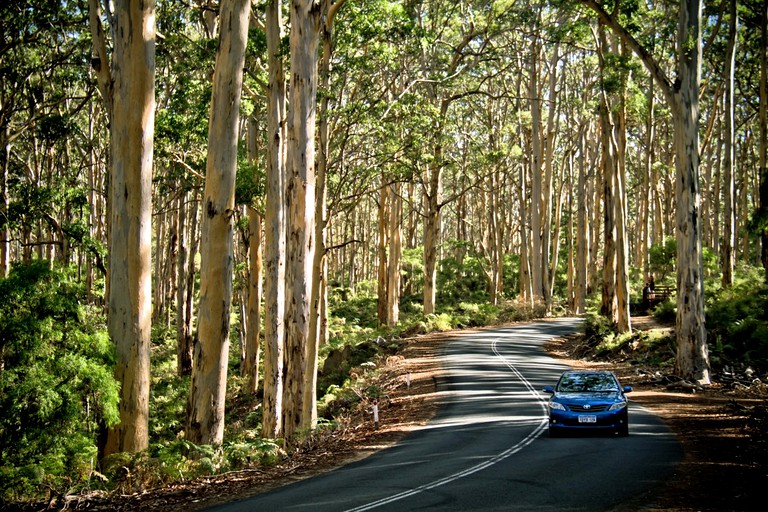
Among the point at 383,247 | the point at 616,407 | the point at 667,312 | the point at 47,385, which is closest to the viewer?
the point at 47,385

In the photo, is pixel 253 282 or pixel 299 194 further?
pixel 253 282

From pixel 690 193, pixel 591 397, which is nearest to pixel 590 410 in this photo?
pixel 591 397

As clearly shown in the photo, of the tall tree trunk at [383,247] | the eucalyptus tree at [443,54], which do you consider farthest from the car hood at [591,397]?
the tall tree trunk at [383,247]

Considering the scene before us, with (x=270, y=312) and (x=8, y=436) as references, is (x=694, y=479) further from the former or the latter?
(x=270, y=312)

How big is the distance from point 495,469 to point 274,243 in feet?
30.0

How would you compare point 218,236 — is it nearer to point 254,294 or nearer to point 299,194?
point 299,194

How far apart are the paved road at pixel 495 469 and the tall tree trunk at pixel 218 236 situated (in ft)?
9.38

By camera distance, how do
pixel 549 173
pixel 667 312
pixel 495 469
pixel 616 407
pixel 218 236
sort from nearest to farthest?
pixel 495 469, pixel 218 236, pixel 616 407, pixel 667 312, pixel 549 173

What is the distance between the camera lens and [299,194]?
15281 mm

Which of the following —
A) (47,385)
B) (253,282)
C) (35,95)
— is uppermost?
(35,95)

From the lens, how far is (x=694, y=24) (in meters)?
20.0

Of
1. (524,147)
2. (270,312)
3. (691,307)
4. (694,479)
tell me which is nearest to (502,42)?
(524,147)

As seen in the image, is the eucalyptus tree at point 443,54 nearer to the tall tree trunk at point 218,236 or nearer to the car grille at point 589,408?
the tall tree trunk at point 218,236

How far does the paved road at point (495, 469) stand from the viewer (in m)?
9.23
